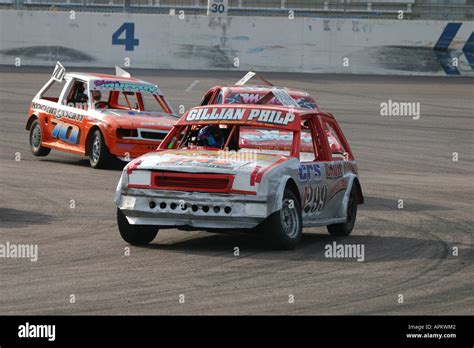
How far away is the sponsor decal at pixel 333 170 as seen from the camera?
1131cm

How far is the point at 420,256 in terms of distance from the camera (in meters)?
10.4

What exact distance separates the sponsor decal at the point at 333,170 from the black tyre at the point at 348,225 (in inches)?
14.5

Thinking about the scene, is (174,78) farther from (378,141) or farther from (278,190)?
(278,190)

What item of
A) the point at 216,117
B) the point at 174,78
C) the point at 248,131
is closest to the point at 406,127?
the point at 174,78

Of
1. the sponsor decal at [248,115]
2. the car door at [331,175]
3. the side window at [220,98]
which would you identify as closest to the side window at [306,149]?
the car door at [331,175]

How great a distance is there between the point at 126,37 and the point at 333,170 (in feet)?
73.4

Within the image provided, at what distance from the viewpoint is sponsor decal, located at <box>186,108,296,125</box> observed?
11.1 metres

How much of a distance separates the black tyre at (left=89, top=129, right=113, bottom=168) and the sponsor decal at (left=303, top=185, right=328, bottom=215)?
21.1ft

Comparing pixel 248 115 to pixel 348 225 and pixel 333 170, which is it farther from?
pixel 348 225

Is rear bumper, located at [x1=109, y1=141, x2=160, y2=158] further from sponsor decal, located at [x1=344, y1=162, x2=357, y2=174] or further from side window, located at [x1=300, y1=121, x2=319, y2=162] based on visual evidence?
sponsor decal, located at [x1=344, y1=162, x2=357, y2=174]

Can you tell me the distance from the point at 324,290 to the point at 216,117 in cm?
304

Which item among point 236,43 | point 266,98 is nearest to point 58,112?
point 266,98

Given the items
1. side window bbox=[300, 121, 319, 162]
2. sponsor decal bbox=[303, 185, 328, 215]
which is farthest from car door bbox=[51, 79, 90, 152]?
sponsor decal bbox=[303, 185, 328, 215]

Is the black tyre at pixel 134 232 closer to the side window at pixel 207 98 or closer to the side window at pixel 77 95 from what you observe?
the side window at pixel 207 98
